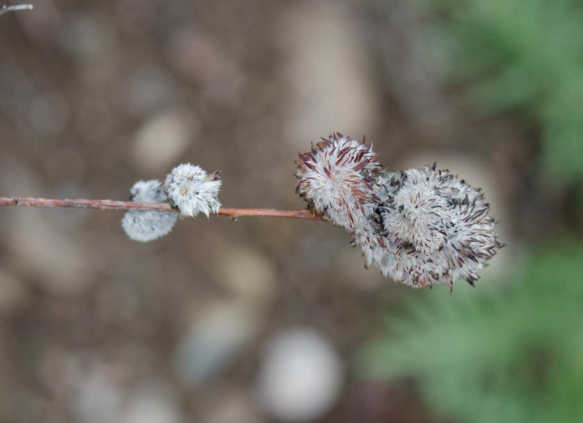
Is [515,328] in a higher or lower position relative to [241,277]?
higher

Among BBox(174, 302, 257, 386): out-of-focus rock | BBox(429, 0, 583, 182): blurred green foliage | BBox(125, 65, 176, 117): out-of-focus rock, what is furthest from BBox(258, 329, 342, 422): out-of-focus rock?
BBox(429, 0, 583, 182): blurred green foliage

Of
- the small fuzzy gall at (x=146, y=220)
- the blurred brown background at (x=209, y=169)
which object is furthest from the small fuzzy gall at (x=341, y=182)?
the blurred brown background at (x=209, y=169)

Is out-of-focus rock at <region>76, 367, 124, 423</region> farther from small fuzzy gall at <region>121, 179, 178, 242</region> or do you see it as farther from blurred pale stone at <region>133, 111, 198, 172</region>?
small fuzzy gall at <region>121, 179, 178, 242</region>

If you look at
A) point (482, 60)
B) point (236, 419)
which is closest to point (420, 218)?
point (236, 419)

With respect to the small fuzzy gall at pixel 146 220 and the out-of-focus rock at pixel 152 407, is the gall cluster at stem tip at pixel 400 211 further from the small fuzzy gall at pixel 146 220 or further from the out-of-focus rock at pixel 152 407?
the out-of-focus rock at pixel 152 407

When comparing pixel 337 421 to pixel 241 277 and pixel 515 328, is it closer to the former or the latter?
pixel 241 277

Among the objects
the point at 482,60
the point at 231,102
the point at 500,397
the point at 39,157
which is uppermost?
the point at 482,60

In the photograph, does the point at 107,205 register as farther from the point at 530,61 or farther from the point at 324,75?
the point at 530,61
